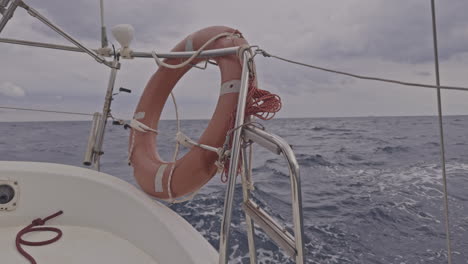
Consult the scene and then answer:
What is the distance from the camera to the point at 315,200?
10.2 ft

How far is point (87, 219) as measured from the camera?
4.10ft

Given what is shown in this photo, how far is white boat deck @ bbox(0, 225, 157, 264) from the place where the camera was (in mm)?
1011

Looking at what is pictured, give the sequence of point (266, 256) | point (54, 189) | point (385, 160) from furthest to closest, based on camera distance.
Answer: point (385, 160) < point (266, 256) < point (54, 189)

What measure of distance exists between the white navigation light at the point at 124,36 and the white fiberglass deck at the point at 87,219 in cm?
61

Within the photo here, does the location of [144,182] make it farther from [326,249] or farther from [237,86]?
[326,249]

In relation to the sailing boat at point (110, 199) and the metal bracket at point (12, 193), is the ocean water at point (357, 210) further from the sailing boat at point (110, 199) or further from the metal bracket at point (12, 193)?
the metal bracket at point (12, 193)

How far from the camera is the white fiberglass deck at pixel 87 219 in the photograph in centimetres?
102

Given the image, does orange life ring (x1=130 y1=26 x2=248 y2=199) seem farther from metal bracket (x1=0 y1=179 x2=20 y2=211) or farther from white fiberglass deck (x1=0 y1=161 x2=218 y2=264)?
metal bracket (x1=0 y1=179 x2=20 y2=211)

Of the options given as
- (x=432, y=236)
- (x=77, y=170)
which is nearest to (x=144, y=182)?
(x=77, y=170)

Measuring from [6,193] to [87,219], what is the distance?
376 millimetres

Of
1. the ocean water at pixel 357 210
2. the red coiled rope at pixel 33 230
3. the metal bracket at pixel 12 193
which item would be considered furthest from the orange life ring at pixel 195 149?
the ocean water at pixel 357 210

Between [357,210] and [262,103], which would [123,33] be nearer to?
[262,103]

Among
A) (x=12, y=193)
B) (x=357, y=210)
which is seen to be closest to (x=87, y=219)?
(x=12, y=193)

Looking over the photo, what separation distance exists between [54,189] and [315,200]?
2.63 metres
